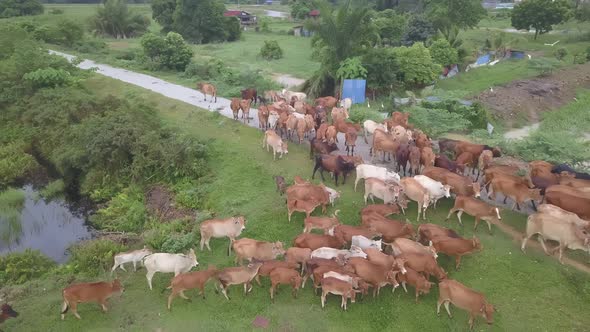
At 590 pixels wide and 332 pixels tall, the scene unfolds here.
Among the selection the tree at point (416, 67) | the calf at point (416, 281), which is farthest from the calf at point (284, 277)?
the tree at point (416, 67)

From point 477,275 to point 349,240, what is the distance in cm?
308

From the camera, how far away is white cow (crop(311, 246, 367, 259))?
10.3m

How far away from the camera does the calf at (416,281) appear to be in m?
9.57

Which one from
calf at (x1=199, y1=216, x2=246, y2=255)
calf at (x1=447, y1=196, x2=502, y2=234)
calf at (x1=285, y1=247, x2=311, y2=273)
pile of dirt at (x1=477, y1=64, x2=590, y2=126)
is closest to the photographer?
calf at (x1=285, y1=247, x2=311, y2=273)

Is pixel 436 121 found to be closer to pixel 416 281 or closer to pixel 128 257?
pixel 416 281

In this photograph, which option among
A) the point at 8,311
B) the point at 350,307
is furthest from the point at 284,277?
the point at 8,311

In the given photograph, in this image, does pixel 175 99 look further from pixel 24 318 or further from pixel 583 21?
pixel 583 21

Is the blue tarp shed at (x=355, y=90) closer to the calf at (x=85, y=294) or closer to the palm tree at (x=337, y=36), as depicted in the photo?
the palm tree at (x=337, y=36)

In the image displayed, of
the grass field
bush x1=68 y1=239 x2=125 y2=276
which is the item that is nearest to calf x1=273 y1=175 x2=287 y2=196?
the grass field

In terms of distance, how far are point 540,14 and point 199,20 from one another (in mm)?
34725

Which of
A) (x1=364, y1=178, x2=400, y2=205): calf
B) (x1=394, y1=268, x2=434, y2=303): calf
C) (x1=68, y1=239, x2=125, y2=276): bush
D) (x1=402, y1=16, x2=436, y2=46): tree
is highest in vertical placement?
(x1=402, y1=16, x2=436, y2=46): tree

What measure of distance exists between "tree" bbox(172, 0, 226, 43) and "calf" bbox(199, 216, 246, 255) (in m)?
38.3

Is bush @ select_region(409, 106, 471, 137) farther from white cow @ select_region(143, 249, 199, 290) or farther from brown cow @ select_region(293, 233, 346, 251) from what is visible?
white cow @ select_region(143, 249, 199, 290)

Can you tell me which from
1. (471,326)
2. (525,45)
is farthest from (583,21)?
(471,326)
